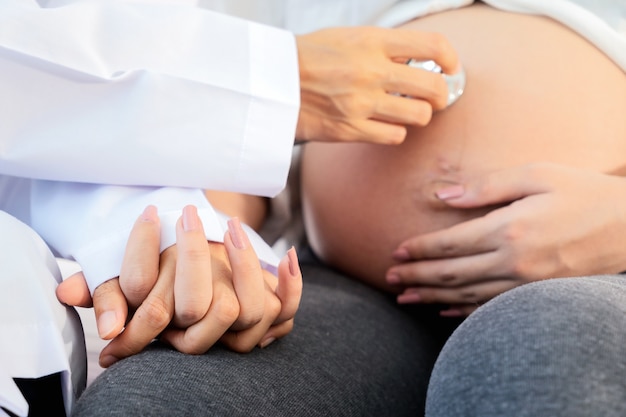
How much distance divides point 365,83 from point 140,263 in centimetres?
32

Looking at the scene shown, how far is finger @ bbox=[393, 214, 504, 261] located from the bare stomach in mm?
31

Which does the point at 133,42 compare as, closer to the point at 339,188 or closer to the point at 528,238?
the point at 339,188

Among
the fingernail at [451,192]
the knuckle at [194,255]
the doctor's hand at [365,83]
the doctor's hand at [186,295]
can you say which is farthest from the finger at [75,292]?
the fingernail at [451,192]

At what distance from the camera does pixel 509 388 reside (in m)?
0.37

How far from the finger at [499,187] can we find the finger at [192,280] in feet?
1.09

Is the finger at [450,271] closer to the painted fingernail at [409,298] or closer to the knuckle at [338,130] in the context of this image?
the painted fingernail at [409,298]

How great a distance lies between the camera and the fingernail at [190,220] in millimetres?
520

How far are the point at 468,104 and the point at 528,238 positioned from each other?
20cm

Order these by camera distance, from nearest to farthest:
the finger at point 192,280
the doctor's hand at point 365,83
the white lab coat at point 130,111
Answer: the finger at point 192,280 < the white lab coat at point 130,111 < the doctor's hand at point 365,83

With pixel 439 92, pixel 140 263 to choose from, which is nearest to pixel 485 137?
pixel 439 92

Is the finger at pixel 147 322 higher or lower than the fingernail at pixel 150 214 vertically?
lower

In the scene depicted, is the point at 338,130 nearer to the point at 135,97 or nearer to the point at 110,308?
the point at 135,97

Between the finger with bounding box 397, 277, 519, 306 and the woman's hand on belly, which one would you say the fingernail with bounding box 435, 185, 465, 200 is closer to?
the woman's hand on belly

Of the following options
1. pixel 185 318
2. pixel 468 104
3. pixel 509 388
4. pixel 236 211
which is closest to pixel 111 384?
pixel 185 318
